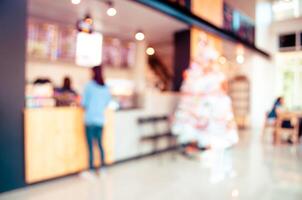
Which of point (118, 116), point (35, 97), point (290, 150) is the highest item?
point (35, 97)

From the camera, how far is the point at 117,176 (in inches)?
160

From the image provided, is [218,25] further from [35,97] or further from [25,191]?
[25,191]

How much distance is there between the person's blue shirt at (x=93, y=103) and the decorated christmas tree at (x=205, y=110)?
2.10 metres

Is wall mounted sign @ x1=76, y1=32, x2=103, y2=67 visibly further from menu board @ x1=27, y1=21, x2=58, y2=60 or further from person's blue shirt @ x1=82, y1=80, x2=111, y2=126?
person's blue shirt @ x1=82, y1=80, x2=111, y2=126

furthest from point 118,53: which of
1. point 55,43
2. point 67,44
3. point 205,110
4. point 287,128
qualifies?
point 287,128

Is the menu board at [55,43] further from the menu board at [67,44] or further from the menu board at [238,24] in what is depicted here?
the menu board at [238,24]

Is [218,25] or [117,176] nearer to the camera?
[117,176]

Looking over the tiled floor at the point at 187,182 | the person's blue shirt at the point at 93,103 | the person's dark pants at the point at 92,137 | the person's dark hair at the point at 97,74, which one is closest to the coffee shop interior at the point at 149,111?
the tiled floor at the point at 187,182

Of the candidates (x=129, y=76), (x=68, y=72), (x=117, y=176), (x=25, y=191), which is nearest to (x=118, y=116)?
(x=117, y=176)

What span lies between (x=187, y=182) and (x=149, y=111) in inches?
81.8

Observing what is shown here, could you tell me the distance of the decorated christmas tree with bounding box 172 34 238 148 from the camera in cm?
527

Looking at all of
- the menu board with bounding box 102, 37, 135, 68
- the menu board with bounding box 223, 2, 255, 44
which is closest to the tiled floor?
the menu board with bounding box 102, 37, 135, 68

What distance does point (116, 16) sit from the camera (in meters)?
5.76

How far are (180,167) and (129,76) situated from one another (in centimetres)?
443
